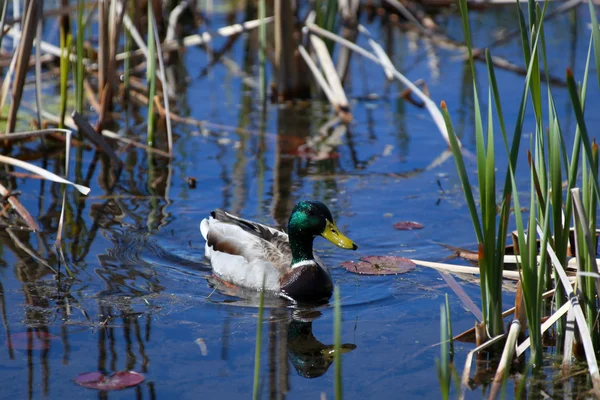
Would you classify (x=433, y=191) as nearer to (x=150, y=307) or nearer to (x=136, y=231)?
(x=136, y=231)

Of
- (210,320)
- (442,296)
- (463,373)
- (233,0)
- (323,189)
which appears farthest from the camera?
(233,0)

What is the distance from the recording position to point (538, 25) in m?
3.49

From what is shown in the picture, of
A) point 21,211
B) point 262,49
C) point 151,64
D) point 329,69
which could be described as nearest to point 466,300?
point 21,211

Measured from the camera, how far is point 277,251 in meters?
6.05

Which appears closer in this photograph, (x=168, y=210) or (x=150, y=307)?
(x=150, y=307)

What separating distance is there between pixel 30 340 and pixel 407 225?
2.97m

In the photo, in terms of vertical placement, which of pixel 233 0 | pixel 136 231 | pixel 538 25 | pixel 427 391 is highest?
pixel 233 0

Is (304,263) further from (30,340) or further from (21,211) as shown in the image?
(21,211)

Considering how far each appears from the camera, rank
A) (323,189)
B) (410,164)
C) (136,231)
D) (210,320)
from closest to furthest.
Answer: (210,320) → (136,231) → (323,189) → (410,164)

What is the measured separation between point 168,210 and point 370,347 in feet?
8.97

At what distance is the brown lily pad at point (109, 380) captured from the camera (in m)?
4.02

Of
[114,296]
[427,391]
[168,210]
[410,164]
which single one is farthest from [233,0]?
[427,391]

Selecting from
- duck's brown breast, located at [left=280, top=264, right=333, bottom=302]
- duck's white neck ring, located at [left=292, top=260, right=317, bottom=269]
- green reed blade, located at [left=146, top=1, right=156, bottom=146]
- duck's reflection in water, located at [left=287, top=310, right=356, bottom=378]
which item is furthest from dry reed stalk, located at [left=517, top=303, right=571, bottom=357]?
green reed blade, located at [left=146, top=1, right=156, bottom=146]

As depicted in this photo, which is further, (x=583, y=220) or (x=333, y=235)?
(x=333, y=235)
